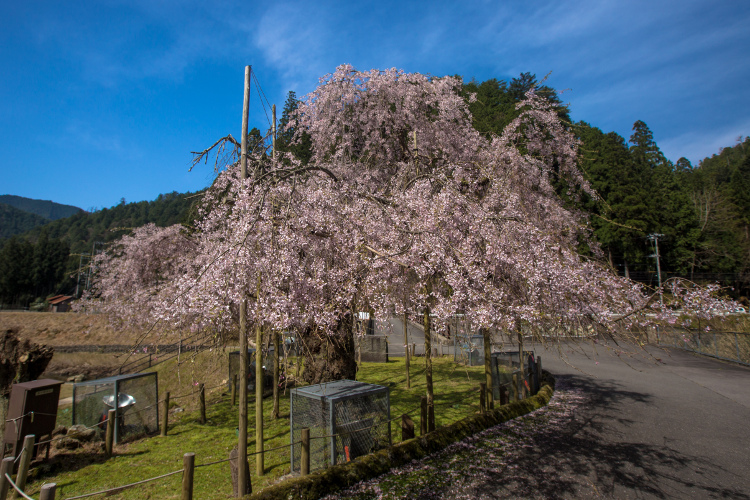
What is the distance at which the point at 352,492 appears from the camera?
5.86 m

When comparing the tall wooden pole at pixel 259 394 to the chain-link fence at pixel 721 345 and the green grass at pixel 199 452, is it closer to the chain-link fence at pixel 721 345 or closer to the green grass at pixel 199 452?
the green grass at pixel 199 452

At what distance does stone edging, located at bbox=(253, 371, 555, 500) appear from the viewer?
547cm

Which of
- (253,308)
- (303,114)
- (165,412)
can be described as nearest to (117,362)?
(165,412)

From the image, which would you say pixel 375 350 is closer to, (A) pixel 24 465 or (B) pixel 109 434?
(B) pixel 109 434

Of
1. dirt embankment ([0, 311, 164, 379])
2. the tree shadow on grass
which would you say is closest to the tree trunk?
the tree shadow on grass

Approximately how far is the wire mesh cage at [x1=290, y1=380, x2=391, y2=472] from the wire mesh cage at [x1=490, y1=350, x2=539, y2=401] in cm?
512

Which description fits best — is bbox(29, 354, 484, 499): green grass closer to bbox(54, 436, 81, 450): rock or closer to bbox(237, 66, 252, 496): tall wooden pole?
bbox(54, 436, 81, 450): rock

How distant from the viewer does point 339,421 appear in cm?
658

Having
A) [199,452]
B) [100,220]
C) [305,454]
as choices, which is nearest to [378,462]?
[305,454]

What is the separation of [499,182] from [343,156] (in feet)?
15.9

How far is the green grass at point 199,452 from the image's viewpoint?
6.75 meters

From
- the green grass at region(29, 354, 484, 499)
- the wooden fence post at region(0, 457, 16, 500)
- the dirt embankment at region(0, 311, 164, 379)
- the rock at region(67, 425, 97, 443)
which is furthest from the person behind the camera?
the dirt embankment at region(0, 311, 164, 379)

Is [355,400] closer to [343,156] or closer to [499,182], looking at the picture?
[499,182]

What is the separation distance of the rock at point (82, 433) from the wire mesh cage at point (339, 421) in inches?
229
